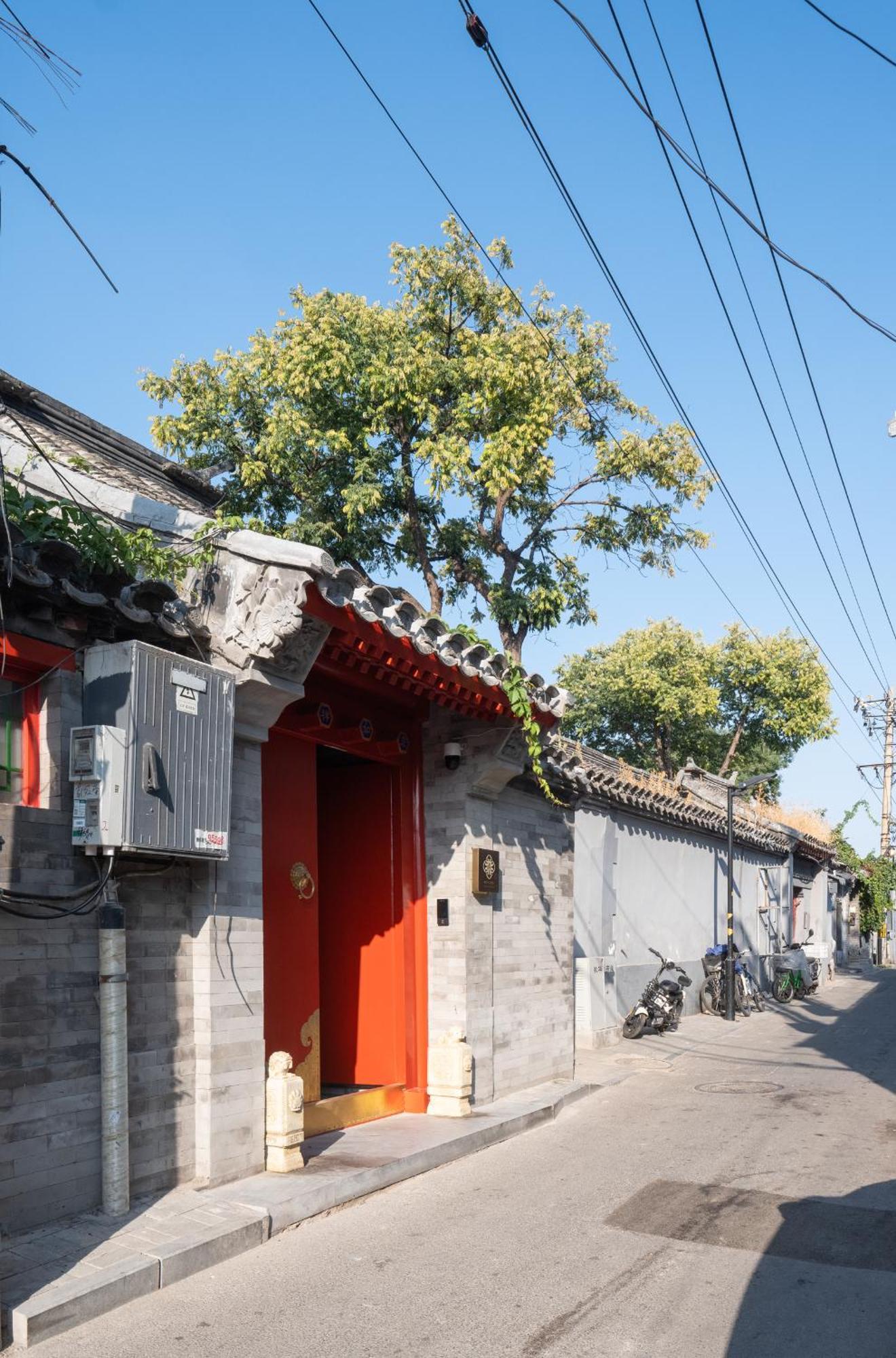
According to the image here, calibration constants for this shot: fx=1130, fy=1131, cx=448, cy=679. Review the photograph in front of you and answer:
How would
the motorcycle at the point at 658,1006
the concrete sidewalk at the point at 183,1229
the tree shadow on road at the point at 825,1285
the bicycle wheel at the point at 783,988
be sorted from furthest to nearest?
the bicycle wheel at the point at 783,988
the motorcycle at the point at 658,1006
the concrete sidewalk at the point at 183,1229
the tree shadow on road at the point at 825,1285

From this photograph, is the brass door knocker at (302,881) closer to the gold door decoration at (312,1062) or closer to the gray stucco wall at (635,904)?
the gold door decoration at (312,1062)

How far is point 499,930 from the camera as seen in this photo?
10.8 m

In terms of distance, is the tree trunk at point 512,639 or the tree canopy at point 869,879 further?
the tree canopy at point 869,879

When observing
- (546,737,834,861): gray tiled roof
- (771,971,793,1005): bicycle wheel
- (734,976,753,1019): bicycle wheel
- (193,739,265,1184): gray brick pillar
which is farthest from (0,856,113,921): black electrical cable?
(771,971,793,1005): bicycle wheel

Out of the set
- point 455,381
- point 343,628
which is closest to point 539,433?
point 455,381

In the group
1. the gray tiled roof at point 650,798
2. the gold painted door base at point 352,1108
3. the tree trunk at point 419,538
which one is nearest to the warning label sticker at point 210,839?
the gold painted door base at point 352,1108

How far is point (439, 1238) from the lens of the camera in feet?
21.4

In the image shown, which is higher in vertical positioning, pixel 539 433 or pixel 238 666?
pixel 539 433

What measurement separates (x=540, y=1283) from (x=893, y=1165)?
396 cm

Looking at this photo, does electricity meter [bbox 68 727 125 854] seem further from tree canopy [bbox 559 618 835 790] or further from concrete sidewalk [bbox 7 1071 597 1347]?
tree canopy [bbox 559 618 835 790]

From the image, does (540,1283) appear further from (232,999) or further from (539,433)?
(539,433)

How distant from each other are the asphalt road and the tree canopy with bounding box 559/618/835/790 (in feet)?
81.5

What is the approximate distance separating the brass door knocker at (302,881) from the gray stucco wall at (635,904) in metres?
7.11

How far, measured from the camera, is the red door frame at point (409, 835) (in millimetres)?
9586
